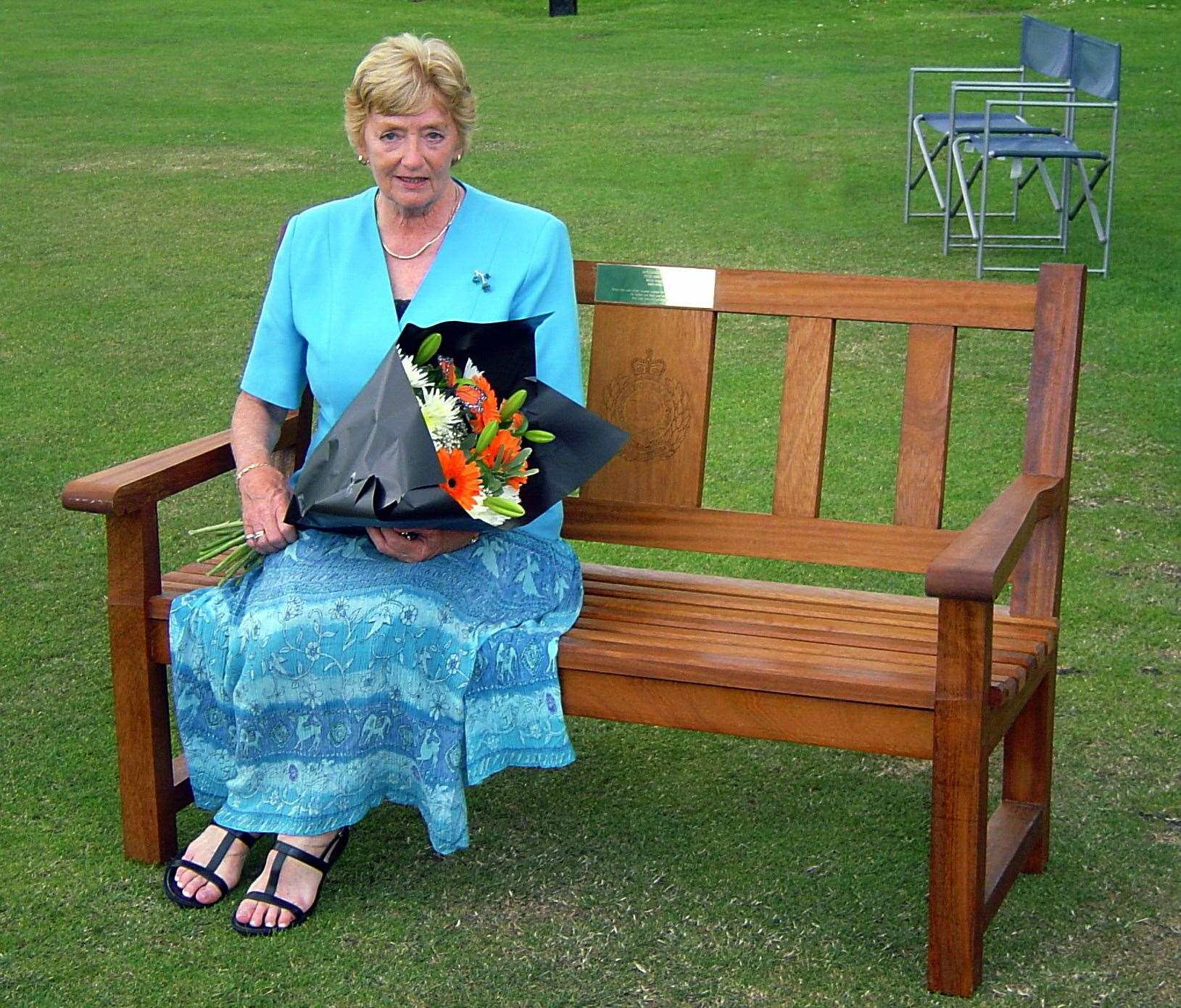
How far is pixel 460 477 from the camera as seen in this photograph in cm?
324

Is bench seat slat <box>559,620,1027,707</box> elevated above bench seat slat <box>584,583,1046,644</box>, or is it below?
above

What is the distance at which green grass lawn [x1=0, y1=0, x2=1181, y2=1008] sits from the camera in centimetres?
331

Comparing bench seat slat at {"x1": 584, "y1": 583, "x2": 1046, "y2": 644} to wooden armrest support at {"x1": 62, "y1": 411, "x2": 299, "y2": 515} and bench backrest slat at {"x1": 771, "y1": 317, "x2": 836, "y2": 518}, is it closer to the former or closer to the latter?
bench backrest slat at {"x1": 771, "y1": 317, "x2": 836, "y2": 518}

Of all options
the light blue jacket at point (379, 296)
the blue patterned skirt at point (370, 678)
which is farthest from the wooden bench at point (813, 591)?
the light blue jacket at point (379, 296)

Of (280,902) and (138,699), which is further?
(138,699)

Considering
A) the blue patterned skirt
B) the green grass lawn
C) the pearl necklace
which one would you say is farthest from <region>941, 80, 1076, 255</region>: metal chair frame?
the blue patterned skirt

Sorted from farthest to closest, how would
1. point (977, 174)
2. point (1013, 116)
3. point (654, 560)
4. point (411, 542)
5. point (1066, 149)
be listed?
point (1013, 116), point (977, 174), point (1066, 149), point (654, 560), point (411, 542)

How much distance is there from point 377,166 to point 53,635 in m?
1.90

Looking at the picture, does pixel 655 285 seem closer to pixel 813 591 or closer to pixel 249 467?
pixel 813 591

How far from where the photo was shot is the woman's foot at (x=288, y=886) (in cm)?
339

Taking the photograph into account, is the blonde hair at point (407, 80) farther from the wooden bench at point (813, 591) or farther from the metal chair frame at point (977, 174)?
the metal chair frame at point (977, 174)

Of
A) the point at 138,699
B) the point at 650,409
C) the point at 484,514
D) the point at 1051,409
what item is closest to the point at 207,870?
the point at 138,699

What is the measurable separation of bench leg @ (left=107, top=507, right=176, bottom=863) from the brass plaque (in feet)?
3.58

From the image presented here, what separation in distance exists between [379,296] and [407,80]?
17.4 inches
